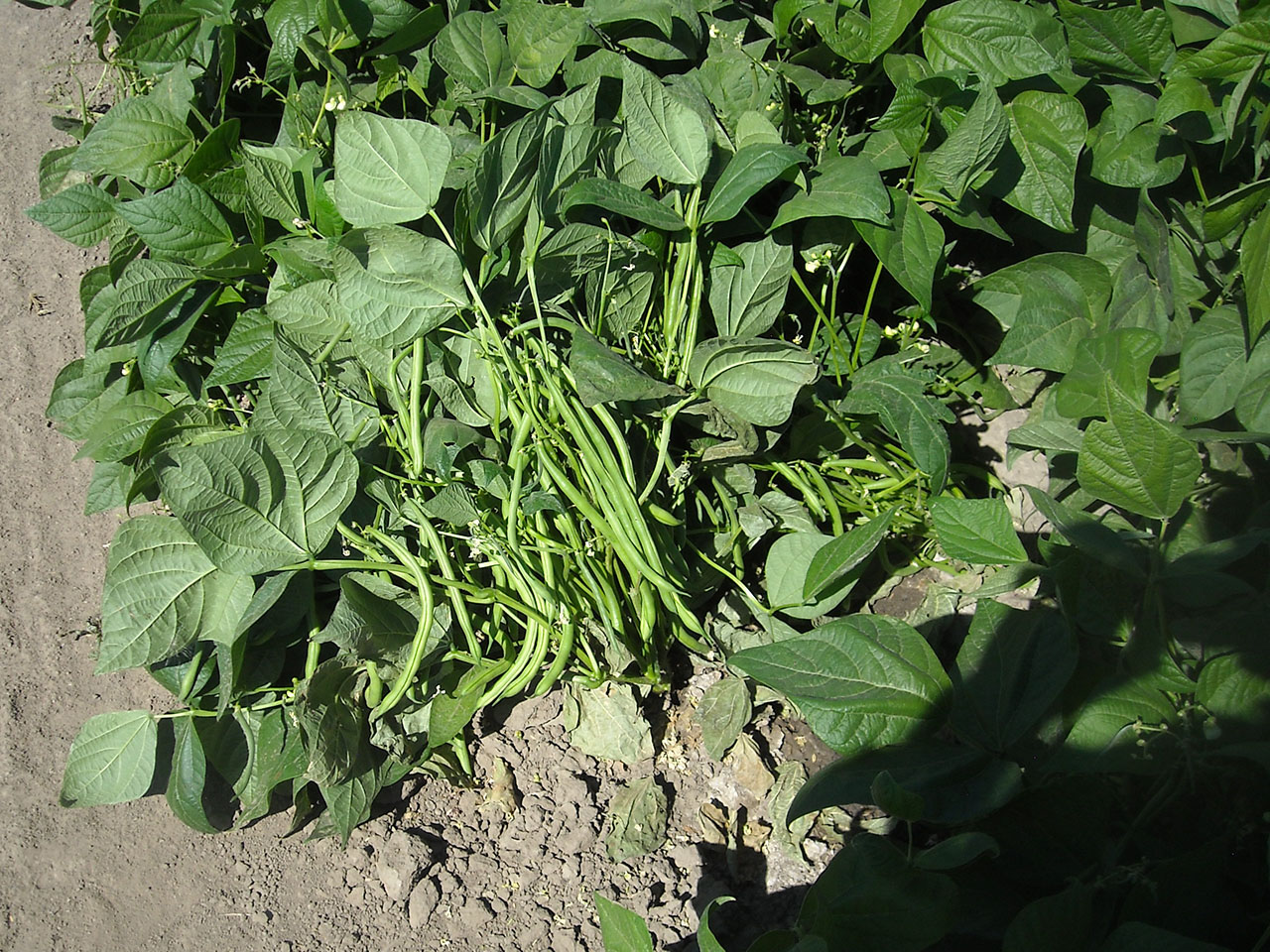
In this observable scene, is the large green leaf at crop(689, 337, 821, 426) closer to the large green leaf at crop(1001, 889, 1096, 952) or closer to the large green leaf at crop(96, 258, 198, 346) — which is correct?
the large green leaf at crop(1001, 889, 1096, 952)

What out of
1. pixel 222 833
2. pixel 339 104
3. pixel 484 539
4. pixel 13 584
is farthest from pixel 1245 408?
pixel 13 584

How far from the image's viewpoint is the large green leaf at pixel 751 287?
115 centimetres

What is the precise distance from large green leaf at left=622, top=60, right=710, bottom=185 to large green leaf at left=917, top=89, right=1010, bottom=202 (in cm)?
27

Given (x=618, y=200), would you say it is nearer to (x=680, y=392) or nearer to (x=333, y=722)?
(x=680, y=392)

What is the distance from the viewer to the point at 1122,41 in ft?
3.50

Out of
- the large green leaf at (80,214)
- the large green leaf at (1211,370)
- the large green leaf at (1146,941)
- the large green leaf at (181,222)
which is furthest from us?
the large green leaf at (80,214)

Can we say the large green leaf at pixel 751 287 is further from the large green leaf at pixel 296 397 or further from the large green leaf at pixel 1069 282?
the large green leaf at pixel 296 397

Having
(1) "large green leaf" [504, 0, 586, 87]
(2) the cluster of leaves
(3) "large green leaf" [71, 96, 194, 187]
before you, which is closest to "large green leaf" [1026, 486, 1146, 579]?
(2) the cluster of leaves

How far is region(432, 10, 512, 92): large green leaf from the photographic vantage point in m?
1.20

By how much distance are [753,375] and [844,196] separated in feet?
0.77

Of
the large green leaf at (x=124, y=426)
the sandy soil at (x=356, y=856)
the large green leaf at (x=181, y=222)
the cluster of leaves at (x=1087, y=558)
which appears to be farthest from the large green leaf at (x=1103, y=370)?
the large green leaf at (x=124, y=426)

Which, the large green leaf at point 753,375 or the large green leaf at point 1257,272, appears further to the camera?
the large green leaf at point 753,375

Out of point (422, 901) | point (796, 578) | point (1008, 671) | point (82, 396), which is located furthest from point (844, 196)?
point (82, 396)

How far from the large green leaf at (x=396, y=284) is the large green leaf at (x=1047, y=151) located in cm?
70
